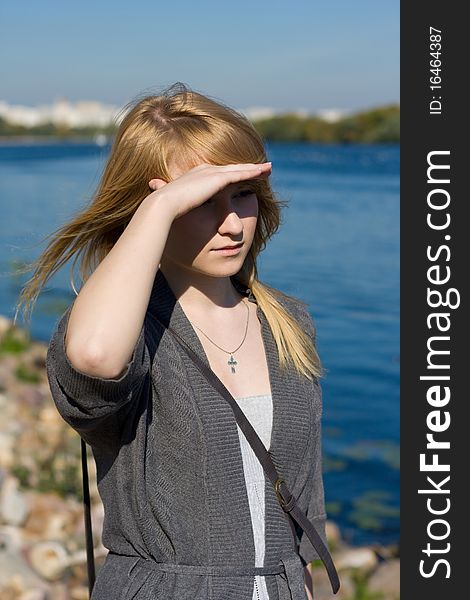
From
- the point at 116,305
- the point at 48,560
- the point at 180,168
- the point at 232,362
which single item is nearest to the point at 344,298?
the point at 48,560

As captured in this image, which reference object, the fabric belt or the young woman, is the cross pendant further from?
the fabric belt

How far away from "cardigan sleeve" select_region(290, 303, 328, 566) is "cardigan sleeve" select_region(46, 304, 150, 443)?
559 mm

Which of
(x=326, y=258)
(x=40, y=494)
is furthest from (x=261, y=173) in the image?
(x=326, y=258)

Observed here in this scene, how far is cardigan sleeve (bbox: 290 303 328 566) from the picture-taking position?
89.8 inches

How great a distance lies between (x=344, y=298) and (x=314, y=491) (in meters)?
12.0

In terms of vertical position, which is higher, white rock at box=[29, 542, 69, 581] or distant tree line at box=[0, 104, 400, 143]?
distant tree line at box=[0, 104, 400, 143]

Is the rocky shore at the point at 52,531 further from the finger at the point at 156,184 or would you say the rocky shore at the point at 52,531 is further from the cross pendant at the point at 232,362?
the finger at the point at 156,184

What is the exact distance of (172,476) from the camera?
1.99 meters

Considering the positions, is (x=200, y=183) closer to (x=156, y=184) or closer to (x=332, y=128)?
(x=156, y=184)

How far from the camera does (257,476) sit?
2105mm

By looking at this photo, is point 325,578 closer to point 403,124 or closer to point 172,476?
point 403,124

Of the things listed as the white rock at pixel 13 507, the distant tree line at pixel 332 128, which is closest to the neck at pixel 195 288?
the white rock at pixel 13 507

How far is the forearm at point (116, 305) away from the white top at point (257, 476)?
0.41m

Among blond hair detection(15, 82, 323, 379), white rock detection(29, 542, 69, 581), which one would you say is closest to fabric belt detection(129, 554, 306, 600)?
blond hair detection(15, 82, 323, 379)
